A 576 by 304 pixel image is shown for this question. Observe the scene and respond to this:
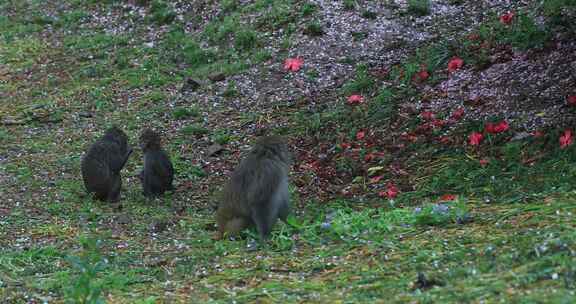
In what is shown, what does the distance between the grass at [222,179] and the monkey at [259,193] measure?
0.15 meters

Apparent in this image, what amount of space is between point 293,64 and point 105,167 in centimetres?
385

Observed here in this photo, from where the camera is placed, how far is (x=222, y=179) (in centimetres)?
1002

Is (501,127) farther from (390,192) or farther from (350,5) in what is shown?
(350,5)

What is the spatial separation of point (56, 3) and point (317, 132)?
7.73 metres

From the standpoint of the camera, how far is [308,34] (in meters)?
13.0

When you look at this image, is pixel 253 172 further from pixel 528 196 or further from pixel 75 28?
pixel 75 28

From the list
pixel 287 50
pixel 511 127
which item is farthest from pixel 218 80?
pixel 511 127

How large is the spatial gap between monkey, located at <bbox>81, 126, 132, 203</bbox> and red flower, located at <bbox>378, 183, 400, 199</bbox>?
9.39 feet

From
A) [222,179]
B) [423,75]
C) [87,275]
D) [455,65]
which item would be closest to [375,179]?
[222,179]

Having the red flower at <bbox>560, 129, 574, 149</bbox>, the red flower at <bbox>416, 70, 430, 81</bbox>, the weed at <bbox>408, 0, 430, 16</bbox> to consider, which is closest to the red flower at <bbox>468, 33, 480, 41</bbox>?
the red flower at <bbox>416, 70, 430, 81</bbox>

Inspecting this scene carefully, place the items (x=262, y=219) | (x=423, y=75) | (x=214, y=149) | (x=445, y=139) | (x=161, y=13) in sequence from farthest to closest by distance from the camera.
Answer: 1. (x=161, y=13)
2. (x=423, y=75)
3. (x=214, y=149)
4. (x=445, y=139)
5. (x=262, y=219)

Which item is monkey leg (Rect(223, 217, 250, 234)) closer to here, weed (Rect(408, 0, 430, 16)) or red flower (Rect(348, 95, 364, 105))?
red flower (Rect(348, 95, 364, 105))

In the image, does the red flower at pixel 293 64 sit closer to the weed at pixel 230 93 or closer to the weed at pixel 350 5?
the weed at pixel 230 93

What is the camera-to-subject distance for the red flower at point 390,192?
28.3 feet
